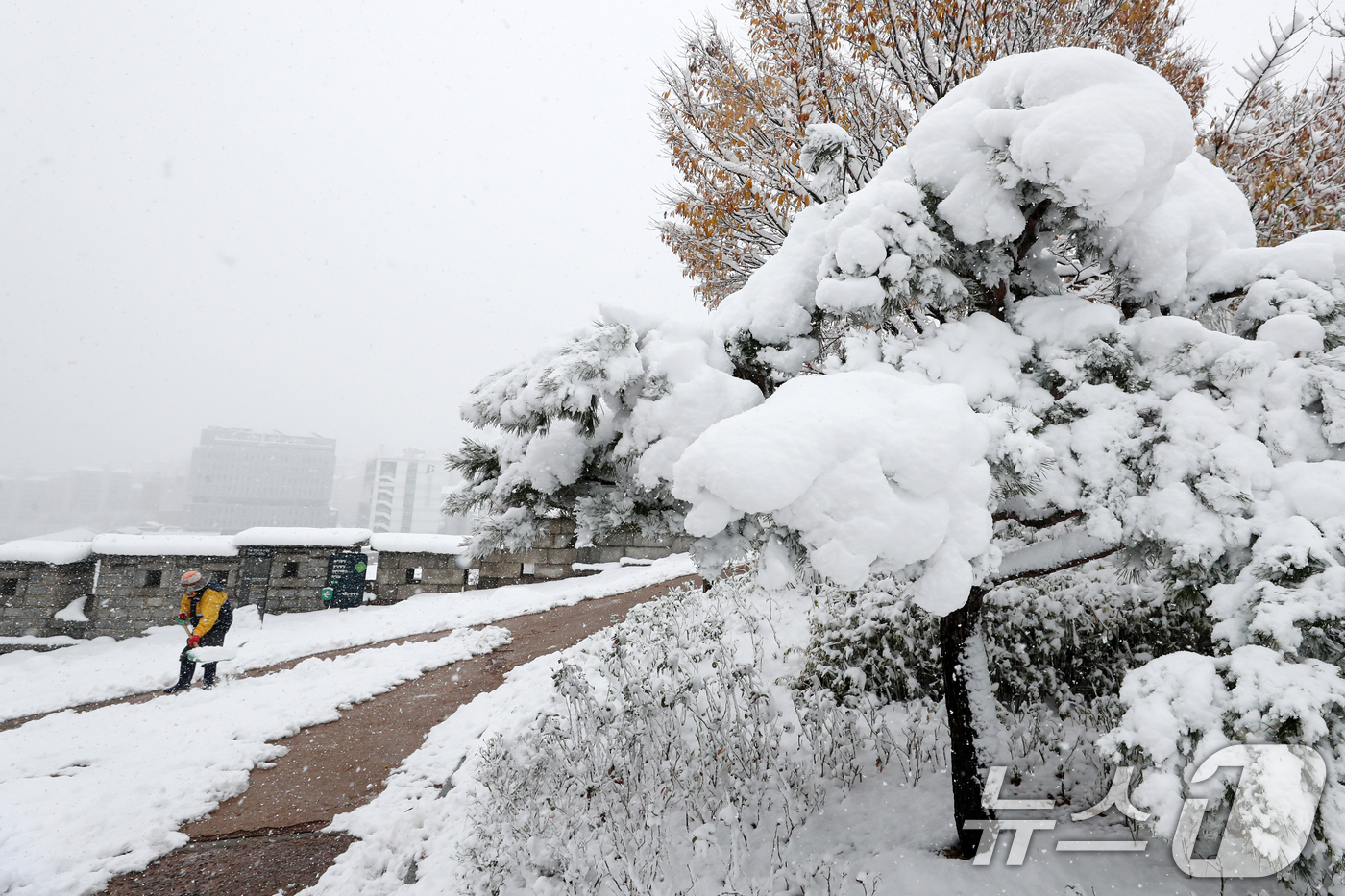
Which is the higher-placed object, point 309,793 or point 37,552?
point 37,552

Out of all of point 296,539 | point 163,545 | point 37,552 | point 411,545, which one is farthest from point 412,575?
point 37,552

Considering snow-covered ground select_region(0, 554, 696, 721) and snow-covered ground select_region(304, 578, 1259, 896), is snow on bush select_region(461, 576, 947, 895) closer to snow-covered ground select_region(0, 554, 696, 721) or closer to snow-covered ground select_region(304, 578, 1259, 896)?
snow-covered ground select_region(304, 578, 1259, 896)

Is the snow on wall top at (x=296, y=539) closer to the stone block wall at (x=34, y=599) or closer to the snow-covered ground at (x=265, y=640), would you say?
the snow-covered ground at (x=265, y=640)

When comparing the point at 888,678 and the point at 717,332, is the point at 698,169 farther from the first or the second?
the point at 888,678

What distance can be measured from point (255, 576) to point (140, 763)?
265 inches

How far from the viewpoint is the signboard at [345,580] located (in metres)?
11.3

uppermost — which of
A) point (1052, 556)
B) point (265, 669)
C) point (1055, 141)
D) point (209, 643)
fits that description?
point (1055, 141)

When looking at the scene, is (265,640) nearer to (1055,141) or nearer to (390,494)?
(1055,141)

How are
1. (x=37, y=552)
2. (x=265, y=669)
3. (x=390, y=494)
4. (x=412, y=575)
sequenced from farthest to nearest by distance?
(x=390, y=494) → (x=412, y=575) → (x=37, y=552) → (x=265, y=669)

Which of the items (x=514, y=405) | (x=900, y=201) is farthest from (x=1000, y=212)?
(x=514, y=405)

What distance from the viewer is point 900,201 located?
2.77 metres

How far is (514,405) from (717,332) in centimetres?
119

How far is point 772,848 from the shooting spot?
3115mm

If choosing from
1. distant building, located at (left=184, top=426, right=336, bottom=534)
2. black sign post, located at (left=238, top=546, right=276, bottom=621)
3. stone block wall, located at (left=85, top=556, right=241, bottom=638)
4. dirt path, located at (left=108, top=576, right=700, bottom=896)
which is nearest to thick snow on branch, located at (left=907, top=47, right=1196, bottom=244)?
dirt path, located at (left=108, top=576, right=700, bottom=896)
